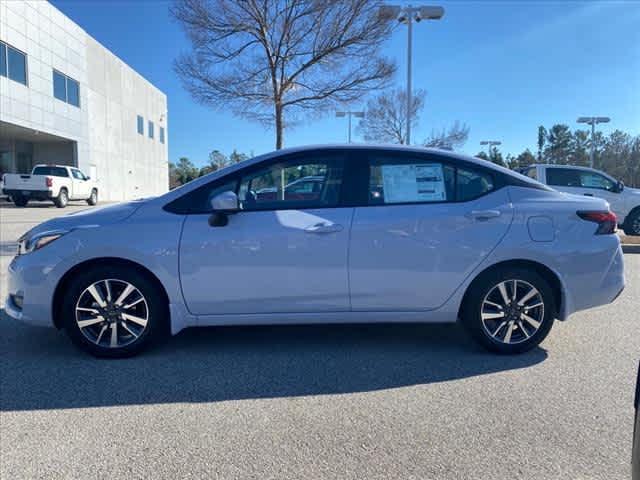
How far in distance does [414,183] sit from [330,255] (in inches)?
36.2

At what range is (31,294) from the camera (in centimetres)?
360

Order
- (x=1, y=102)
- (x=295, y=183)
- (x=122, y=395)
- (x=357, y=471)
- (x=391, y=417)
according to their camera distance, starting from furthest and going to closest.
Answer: (x=1, y=102) < (x=295, y=183) < (x=122, y=395) < (x=391, y=417) < (x=357, y=471)

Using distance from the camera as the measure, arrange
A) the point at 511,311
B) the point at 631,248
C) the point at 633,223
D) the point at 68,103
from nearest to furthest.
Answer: the point at 511,311 < the point at 631,248 < the point at 633,223 < the point at 68,103

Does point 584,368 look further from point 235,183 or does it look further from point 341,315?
point 235,183

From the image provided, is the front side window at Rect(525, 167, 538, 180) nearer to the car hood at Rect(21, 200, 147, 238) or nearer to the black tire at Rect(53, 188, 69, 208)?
the car hood at Rect(21, 200, 147, 238)

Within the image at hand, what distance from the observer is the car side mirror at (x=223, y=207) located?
349 cm

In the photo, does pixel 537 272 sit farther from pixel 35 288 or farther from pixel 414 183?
pixel 35 288

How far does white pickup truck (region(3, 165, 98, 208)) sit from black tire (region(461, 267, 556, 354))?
21.0 m

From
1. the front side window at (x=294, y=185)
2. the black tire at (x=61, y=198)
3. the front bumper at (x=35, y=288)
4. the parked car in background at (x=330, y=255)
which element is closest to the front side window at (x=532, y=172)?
the parked car in background at (x=330, y=255)

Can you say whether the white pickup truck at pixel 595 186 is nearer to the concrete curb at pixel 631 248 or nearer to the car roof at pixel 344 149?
the concrete curb at pixel 631 248

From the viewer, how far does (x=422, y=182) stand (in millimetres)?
3822

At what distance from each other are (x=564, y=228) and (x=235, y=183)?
2641mm

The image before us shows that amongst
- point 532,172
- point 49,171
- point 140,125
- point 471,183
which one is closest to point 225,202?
point 471,183

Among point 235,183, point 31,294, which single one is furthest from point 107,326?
point 235,183
